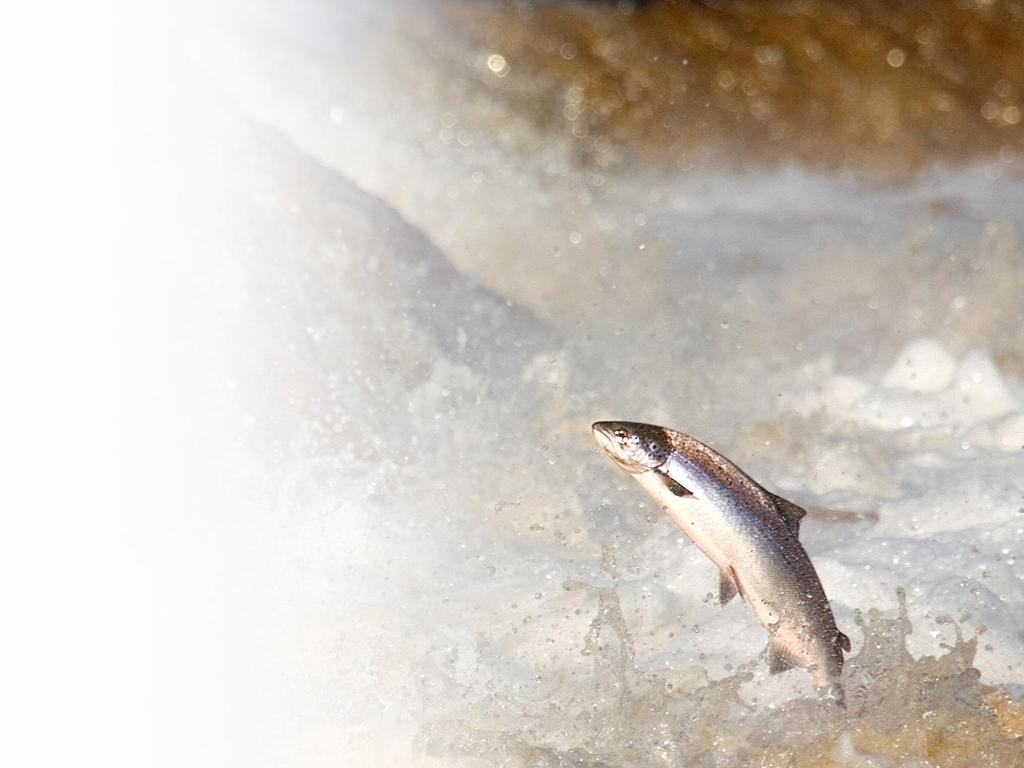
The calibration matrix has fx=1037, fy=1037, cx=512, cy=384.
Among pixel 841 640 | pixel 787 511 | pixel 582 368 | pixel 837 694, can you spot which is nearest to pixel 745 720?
pixel 837 694

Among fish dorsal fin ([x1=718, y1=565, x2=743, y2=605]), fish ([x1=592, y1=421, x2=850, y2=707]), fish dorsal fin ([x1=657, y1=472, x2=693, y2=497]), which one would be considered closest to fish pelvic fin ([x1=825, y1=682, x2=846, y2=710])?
fish ([x1=592, y1=421, x2=850, y2=707])

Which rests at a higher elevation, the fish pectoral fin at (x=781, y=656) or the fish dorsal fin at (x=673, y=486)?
the fish dorsal fin at (x=673, y=486)

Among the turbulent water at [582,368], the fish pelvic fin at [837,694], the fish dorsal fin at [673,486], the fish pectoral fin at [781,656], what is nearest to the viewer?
the fish dorsal fin at [673,486]

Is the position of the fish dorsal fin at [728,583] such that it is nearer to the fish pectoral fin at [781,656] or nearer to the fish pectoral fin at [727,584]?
the fish pectoral fin at [727,584]

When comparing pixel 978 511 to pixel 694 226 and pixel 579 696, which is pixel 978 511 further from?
pixel 694 226

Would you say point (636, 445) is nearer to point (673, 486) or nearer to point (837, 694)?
point (673, 486)

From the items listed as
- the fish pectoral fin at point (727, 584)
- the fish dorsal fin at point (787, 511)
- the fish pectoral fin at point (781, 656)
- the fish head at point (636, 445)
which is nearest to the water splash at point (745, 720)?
the fish pectoral fin at point (781, 656)
